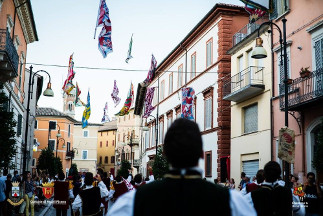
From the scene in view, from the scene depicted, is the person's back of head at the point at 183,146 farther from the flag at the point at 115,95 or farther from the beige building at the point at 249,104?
the flag at the point at 115,95

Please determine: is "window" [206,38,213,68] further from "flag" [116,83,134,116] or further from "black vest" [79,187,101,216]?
"black vest" [79,187,101,216]

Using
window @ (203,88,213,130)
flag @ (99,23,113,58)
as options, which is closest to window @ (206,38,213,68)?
window @ (203,88,213,130)

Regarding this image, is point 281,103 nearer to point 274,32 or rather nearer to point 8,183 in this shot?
point 274,32

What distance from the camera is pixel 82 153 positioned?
113 metres

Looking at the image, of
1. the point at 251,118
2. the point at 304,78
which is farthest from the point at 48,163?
the point at 304,78

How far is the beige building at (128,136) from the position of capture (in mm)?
75625

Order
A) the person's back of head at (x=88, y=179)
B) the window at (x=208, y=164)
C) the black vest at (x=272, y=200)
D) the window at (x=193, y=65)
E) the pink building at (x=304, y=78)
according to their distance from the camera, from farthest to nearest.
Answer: the window at (x=193, y=65), the window at (x=208, y=164), the pink building at (x=304, y=78), the person's back of head at (x=88, y=179), the black vest at (x=272, y=200)

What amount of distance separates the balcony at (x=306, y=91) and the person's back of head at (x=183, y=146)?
52.0 feet

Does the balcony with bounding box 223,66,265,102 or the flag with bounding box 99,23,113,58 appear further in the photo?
the balcony with bounding box 223,66,265,102

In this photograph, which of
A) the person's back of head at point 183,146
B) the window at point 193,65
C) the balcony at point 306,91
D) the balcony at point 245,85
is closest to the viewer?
the person's back of head at point 183,146

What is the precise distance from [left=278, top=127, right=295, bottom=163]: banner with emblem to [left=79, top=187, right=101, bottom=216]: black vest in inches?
283

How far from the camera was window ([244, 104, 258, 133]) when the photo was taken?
1027 inches

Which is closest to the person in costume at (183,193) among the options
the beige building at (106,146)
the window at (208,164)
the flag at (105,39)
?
the flag at (105,39)

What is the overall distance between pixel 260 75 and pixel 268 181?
19.0 metres
